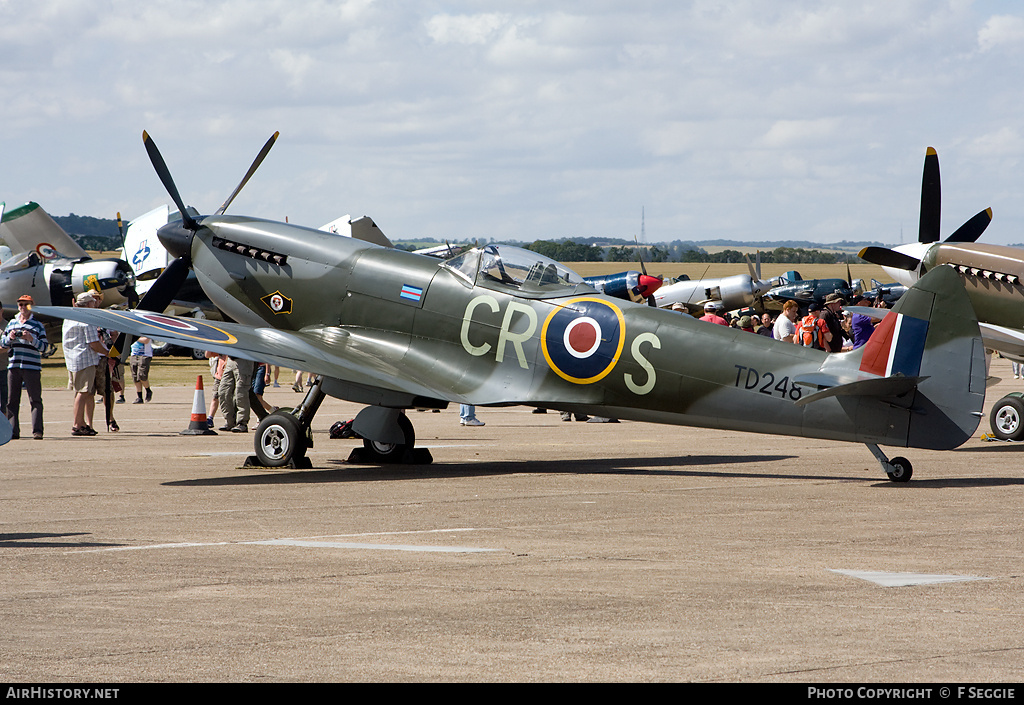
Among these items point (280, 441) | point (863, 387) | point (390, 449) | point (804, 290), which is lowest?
point (390, 449)

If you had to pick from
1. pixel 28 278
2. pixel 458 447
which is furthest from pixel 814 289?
pixel 458 447

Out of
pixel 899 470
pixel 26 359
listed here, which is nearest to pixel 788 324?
pixel 899 470

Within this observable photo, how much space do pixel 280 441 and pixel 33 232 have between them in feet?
99.4

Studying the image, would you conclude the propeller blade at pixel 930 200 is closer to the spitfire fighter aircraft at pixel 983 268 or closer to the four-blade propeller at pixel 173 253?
the spitfire fighter aircraft at pixel 983 268

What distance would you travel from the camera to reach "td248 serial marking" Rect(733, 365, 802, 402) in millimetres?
11422

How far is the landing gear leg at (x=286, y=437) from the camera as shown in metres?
13.1

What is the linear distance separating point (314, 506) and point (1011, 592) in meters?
5.86

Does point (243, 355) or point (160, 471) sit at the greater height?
point (243, 355)

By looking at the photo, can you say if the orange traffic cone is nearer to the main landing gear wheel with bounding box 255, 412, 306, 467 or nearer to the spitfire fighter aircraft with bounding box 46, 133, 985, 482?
the spitfire fighter aircraft with bounding box 46, 133, 985, 482

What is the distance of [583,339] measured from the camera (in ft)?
40.8

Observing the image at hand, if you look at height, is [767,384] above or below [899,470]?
above

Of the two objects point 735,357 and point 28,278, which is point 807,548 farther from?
point 28,278

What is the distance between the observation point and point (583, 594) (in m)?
6.47

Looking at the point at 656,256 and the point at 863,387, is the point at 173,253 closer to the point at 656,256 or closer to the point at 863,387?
the point at 863,387
